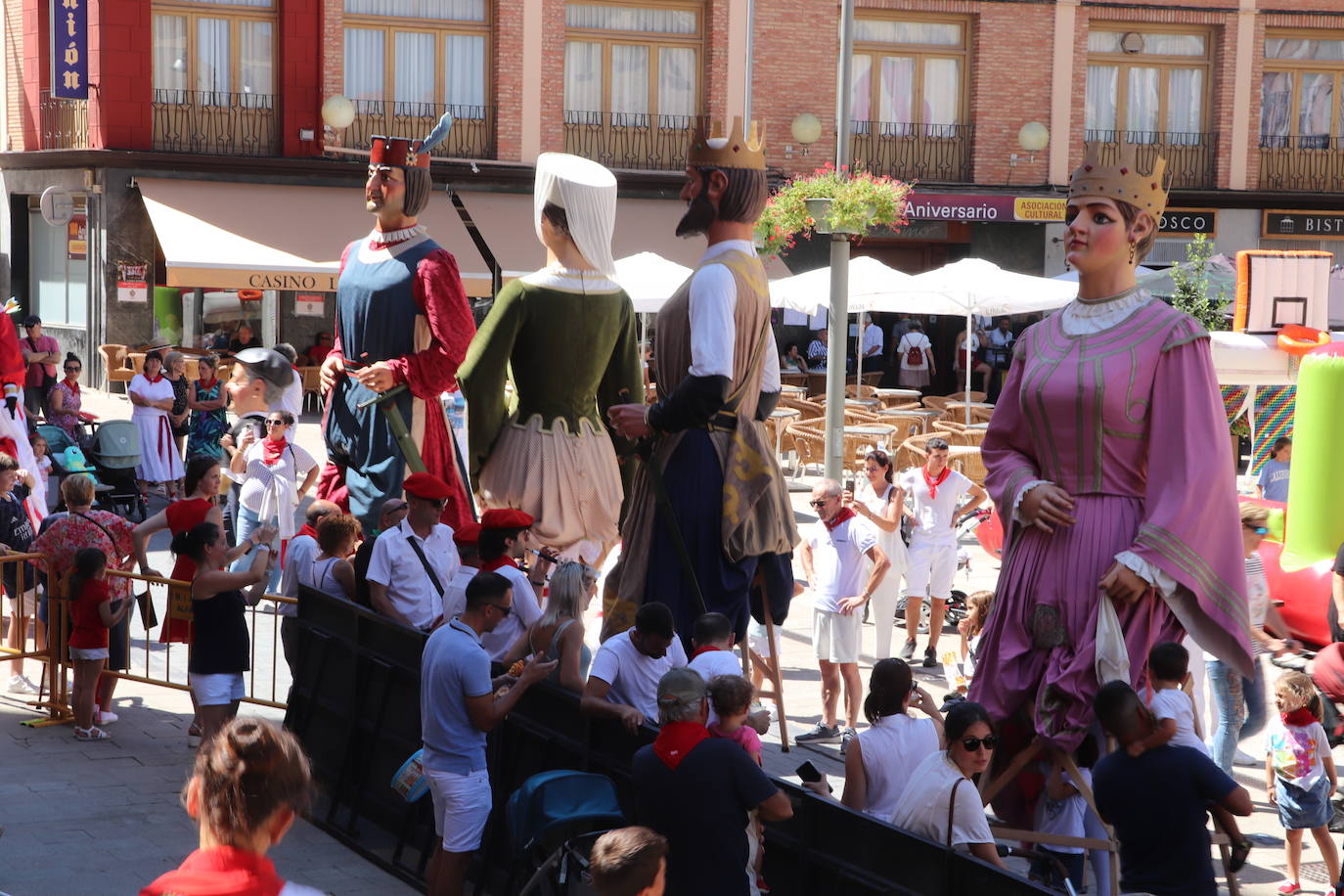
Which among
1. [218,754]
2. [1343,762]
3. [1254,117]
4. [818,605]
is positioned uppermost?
[1254,117]

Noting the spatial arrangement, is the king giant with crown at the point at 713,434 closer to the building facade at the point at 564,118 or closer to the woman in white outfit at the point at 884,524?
the woman in white outfit at the point at 884,524

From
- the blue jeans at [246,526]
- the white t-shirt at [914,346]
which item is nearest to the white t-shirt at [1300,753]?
the blue jeans at [246,526]

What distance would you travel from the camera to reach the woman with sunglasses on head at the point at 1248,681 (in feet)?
25.7

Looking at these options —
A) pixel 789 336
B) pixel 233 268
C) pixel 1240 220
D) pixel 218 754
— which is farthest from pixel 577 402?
pixel 1240 220

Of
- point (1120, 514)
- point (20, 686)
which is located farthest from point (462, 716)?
point (20, 686)

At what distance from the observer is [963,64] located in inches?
1113

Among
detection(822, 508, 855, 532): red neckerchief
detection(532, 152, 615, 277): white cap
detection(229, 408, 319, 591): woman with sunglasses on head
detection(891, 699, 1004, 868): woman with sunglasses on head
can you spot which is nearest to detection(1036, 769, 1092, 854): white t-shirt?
detection(891, 699, 1004, 868): woman with sunglasses on head

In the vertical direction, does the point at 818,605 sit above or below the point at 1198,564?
below

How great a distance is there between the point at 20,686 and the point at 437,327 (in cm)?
429

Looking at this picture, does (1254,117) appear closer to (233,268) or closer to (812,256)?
(812,256)

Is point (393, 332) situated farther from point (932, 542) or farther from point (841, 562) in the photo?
point (932, 542)

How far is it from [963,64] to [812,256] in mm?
4047

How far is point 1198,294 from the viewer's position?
22.2 metres

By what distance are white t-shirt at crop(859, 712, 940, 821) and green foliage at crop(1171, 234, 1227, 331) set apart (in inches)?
661
